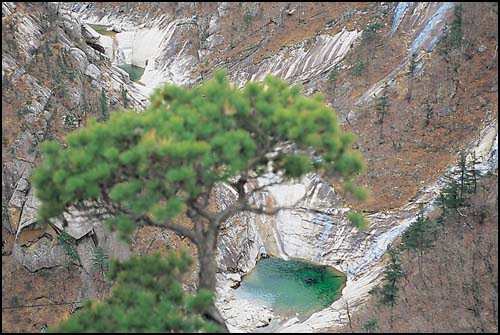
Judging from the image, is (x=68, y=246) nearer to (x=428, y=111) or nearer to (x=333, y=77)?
(x=428, y=111)

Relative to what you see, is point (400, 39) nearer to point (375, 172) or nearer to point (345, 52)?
point (345, 52)

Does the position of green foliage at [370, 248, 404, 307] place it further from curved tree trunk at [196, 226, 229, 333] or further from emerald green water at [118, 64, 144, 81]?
emerald green water at [118, 64, 144, 81]

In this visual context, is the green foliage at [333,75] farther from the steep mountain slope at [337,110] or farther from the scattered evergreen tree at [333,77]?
the steep mountain slope at [337,110]

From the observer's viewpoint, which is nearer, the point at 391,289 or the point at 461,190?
the point at 391,289

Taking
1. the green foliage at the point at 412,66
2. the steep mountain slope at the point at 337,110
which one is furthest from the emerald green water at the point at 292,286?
the green foliage at the point at 412,66

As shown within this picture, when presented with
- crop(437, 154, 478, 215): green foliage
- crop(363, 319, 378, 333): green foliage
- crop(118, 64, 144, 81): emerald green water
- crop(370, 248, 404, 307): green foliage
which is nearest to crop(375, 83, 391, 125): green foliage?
crop(437, 154, 478, 215): green foliage

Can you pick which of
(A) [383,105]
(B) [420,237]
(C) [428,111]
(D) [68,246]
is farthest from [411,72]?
(D) [68,246]
